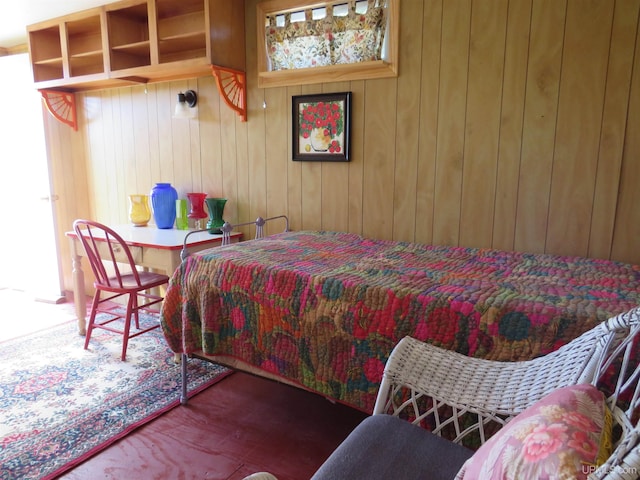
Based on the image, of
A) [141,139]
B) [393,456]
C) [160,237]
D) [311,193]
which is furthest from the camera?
[141,139]

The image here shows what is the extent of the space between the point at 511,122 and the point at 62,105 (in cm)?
348

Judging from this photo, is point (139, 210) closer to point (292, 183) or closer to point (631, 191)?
point (292, 183)

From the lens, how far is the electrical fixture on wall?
2977 millimetres

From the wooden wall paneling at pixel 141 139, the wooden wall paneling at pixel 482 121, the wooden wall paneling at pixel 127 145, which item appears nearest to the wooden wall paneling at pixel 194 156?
the wooden wall paneling at pixel 141 139

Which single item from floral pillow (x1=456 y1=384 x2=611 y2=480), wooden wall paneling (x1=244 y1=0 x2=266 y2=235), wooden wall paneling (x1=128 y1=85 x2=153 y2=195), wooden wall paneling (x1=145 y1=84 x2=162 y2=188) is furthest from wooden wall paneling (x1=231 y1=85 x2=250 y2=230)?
floral pillow (x1=456 y1=384 x2=611 y2=480)

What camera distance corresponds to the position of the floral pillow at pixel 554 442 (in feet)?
2.21

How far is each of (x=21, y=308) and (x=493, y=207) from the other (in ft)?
12.1

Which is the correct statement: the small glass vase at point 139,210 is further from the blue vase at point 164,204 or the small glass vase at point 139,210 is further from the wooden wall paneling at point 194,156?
the wooden wall paneling at point 194,156

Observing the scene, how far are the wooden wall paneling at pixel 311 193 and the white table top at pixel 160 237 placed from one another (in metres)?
0.53

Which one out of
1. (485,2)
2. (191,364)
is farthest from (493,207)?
(191,364)

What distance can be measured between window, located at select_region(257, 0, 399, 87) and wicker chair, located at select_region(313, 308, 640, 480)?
1615 mm

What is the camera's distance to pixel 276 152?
2770mm

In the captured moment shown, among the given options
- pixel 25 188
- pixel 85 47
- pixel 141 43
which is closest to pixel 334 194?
pixel 141 43

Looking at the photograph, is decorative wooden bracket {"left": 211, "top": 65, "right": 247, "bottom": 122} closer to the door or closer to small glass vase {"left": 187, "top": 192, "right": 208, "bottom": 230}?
small glass vase {"left": 187, "top": 192, "right": 208, "bottom": 230}
